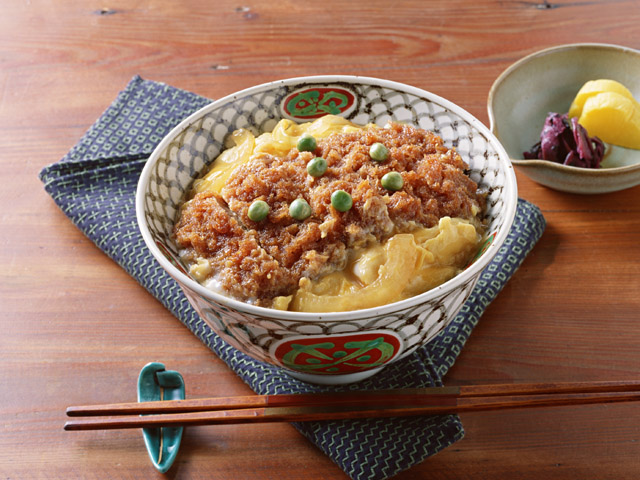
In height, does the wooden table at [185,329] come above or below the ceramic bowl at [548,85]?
below

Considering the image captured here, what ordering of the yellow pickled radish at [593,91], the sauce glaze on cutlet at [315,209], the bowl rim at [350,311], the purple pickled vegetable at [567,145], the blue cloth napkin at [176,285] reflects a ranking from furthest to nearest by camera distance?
the yellow pickled radish at [593,91] → the purple pickled vegetable at [567,145] → the blue cloth napkin at [176,285] → the sauce glaze on cutlet at [315,209] → the bowl rim at [350,311]

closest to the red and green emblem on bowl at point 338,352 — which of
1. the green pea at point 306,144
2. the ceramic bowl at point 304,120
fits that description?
the ceramic bowl at point 304,120

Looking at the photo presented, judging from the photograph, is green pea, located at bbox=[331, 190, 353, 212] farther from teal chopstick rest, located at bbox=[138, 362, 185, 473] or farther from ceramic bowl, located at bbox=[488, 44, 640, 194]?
ceramic bowl, located at bbox=[488, 44, 640, 194]

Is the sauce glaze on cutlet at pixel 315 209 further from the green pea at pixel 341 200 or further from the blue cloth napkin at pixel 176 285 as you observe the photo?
the blue cloth napkin at pixel 176 285

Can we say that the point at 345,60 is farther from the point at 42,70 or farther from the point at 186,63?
the point at 42,70

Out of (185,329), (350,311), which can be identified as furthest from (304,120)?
(350,311)

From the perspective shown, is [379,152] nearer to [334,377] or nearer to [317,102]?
[317,102]

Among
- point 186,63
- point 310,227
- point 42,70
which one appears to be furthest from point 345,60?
point 310,227
